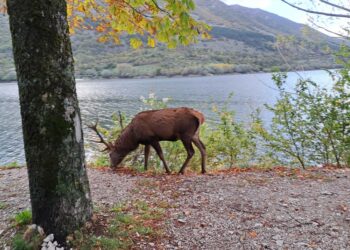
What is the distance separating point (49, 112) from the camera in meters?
4.50

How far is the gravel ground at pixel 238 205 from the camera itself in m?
5.29

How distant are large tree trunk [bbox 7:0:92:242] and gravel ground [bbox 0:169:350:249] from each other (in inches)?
41.1

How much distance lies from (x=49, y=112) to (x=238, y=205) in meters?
3.77

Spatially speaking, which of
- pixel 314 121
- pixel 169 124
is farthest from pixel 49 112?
pixel 314 121

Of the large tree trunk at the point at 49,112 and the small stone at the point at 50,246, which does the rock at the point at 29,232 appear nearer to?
the large tree trunk at the point at 49,112

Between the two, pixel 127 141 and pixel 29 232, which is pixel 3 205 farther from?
pixel 127 141

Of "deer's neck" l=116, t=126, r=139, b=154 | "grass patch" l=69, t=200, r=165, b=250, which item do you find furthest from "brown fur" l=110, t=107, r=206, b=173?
"grass patch" l=69, t=200, r=165, b=250

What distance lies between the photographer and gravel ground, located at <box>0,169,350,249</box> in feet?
17.3

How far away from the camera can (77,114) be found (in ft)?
15.8

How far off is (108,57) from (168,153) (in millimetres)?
134936

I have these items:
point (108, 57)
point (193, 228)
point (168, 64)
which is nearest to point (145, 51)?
point (108, 57)

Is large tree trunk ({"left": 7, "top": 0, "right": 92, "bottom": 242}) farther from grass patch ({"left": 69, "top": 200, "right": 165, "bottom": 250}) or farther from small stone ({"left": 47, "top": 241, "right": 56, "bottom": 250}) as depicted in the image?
grass patch ({"left": 69, "top": 200, "right": 165, "bottom": 250})

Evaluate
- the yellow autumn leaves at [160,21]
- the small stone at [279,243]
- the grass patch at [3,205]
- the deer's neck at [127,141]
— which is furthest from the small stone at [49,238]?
the deer's neck at [127,141]

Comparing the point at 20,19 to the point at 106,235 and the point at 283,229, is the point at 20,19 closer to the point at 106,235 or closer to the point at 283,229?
the point at 106,235
